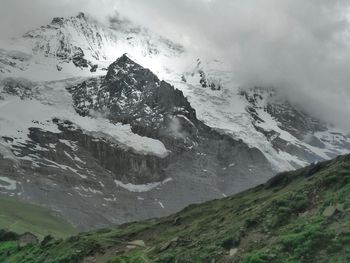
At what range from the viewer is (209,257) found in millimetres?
34594

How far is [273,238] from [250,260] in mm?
3158

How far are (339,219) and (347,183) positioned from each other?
544 cm

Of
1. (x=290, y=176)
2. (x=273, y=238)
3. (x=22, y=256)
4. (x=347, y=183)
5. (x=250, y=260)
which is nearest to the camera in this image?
(x=250, y=260)

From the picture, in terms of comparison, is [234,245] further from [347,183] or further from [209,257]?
[347,183]

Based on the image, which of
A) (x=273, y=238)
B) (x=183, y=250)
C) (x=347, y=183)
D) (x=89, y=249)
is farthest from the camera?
(x=89, y=249)

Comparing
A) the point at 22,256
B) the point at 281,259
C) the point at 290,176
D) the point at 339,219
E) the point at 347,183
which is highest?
the point at 290,176

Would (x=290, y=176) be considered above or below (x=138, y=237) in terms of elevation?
above

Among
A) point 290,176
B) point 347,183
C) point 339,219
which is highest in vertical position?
point 290,176

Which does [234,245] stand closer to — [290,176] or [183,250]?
[183,250]

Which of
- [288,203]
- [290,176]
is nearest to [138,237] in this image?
[290,176]

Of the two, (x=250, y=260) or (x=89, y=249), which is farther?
(x=89, y=249)

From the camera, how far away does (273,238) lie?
3297cm

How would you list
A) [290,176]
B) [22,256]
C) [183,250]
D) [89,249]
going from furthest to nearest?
1. [290,176]
2. [22,256]
3. [89,249]
4. [183,250]

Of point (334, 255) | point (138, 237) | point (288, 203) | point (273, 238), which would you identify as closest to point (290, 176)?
point (138, 237)
